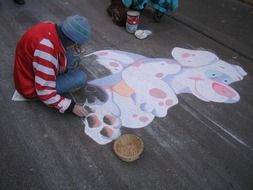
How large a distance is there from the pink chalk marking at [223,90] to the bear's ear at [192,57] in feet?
1.45

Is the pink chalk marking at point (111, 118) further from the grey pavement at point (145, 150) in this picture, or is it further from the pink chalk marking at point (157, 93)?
the pink chalk marking at point (157, 93)

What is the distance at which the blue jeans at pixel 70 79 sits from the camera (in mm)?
2915

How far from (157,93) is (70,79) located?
0.97m

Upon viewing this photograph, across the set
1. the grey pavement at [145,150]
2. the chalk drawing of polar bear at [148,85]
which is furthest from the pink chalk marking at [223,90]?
the grey pavement at [145,150]

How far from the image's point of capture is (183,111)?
3.11 meters

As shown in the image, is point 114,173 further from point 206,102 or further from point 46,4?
point 46,4

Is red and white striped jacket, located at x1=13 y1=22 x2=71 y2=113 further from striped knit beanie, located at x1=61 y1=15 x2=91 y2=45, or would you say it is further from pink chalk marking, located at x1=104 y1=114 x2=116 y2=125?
pink chalk marking, located at x1=104 y1=114 x2=116 y2=125

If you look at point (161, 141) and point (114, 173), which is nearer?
point (114, 173)

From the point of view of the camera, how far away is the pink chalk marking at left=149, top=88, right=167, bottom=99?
3223mm

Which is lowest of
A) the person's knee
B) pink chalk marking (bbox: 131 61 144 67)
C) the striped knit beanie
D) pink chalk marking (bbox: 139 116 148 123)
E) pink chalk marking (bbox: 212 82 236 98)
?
pink chalk marking (bbox: 139 116 148 123)

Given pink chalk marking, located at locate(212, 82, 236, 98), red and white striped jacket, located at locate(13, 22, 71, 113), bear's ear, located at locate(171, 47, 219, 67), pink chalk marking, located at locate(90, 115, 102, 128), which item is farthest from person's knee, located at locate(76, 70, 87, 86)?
pink chalk marking, located at locate(212, 82, 236, 98)

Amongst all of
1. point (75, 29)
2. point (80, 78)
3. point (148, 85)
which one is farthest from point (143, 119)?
point (75, 29)

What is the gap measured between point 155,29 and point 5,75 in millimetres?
2368

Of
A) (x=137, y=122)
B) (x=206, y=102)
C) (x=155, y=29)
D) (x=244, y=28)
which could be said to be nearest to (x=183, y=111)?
(x=206, y=102)
